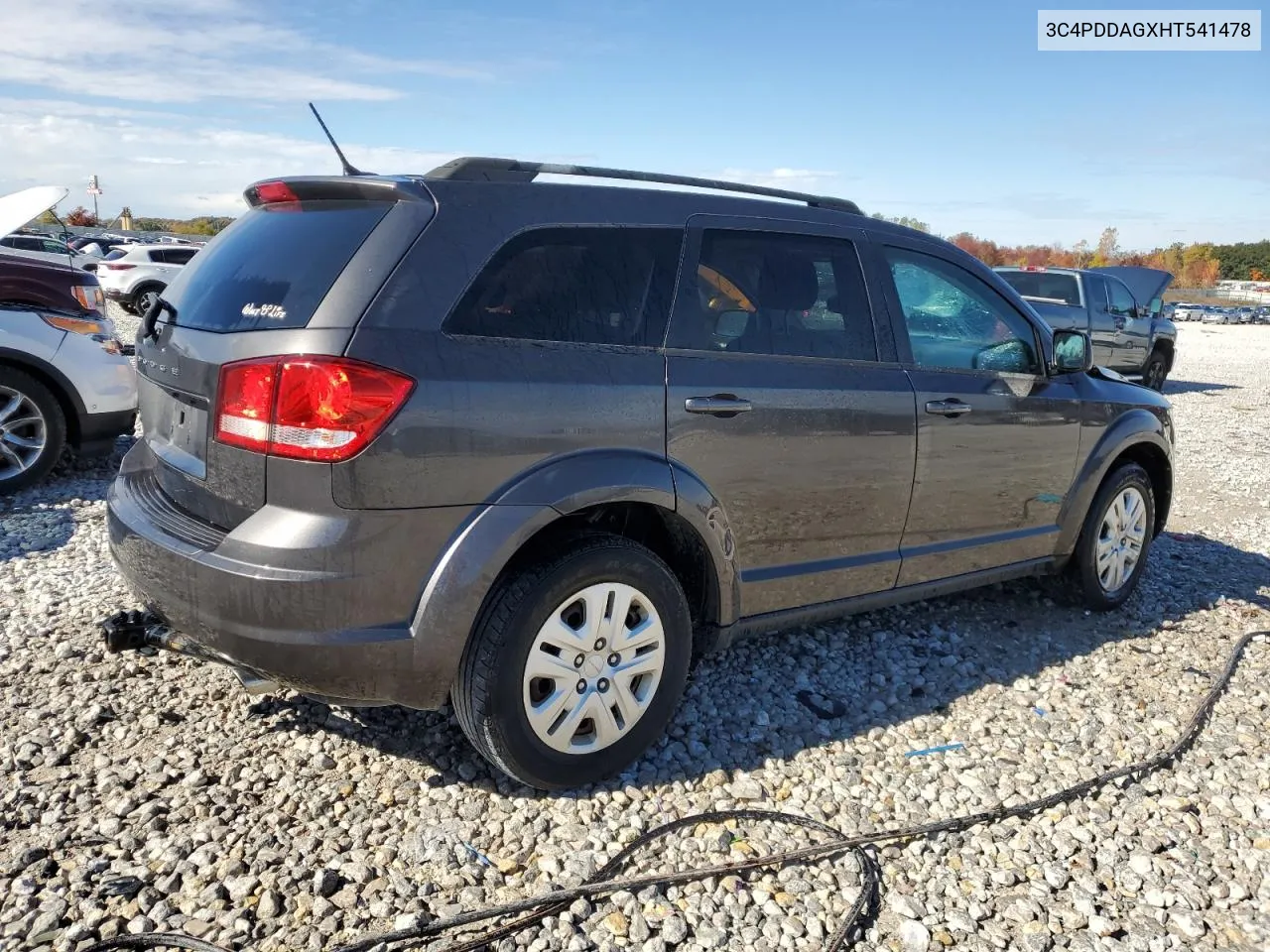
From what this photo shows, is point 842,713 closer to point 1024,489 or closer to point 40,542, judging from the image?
point 1024,489

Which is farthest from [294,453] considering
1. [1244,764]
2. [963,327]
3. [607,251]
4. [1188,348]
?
[1188,348]

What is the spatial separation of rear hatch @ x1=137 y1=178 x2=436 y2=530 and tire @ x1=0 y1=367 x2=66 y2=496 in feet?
11.8

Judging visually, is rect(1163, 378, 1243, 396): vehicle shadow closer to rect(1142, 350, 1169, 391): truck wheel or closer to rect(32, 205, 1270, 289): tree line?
rect(1142, 350, 1169, 391): truck wheel

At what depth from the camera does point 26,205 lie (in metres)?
6.21

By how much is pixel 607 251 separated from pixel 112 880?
224cm

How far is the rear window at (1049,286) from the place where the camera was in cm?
1423

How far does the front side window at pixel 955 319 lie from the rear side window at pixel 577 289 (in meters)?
1.18

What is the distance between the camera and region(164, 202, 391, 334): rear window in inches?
106

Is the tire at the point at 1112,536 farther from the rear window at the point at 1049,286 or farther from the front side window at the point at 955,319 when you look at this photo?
the rear window at the point at 1049,286

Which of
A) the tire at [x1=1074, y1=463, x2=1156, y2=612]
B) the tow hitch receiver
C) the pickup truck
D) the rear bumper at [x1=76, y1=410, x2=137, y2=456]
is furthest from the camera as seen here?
the pickup truck

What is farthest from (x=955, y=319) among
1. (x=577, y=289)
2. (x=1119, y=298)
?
(x=1119, y=298)

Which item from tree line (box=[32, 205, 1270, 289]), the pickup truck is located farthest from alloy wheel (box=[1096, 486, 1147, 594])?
tree line (box=[32, 205, 1270, 289])

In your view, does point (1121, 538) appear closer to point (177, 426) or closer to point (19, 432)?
point (177, 426)

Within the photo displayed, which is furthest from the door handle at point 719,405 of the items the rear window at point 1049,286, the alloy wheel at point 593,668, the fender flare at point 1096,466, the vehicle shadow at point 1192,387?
the vehicle shadow at point 1192,387
